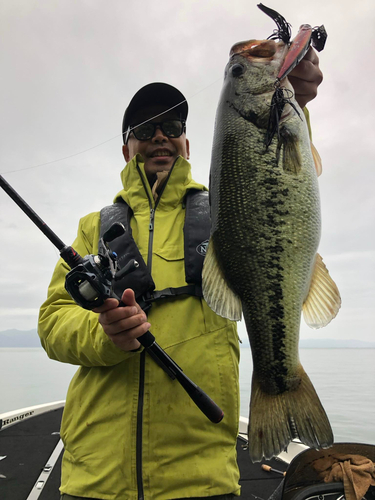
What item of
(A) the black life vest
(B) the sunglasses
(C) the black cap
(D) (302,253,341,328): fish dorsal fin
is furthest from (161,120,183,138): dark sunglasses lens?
(D) (302,253,341,328): fish dorsal fin

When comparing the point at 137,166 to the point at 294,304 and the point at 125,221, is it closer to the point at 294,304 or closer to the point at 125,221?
the point at 125,221

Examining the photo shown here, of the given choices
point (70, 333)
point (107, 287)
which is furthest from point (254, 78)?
point (70, 333)

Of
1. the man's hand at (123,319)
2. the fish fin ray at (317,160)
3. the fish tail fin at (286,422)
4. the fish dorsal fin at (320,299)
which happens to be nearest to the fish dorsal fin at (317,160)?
the fish fin ray at (317,160)

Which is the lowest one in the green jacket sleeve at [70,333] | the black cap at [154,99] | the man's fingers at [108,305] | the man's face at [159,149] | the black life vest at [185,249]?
the green jacket sleeve at [70,333]

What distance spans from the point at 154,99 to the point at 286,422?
6.71 ft

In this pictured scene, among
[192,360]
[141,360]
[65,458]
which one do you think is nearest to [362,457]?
[192,360]

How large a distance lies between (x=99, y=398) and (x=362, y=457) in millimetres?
1563

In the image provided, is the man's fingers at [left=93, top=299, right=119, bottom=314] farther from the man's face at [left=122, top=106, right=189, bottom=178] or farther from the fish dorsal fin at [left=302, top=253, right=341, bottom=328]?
the man's face at [left=122, top=106, right=189, bottom=178]

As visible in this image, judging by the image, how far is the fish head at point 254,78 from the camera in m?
1.49

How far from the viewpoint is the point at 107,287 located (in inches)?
49.3

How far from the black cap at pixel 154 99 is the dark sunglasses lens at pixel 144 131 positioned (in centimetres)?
18

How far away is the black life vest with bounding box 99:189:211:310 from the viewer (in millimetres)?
1590

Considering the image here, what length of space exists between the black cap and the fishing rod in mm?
1165

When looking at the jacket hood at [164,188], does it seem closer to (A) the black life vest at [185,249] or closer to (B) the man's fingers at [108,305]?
Result: (A) the black life vest at [185,249]
